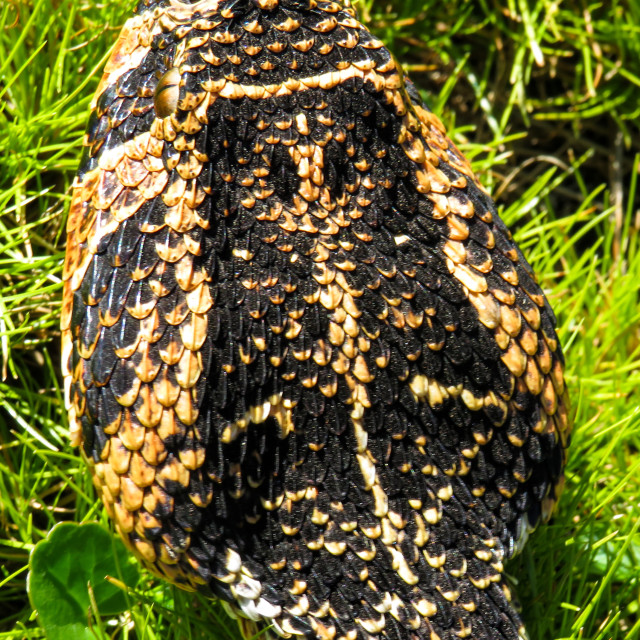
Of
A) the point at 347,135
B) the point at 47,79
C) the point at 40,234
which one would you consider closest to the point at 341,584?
the point at 347,135

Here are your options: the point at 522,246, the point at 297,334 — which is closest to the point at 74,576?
the point at 297,334

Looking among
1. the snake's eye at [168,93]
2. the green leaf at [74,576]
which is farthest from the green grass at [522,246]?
the snake's eye at [168,93]

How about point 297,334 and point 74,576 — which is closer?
point 297,334

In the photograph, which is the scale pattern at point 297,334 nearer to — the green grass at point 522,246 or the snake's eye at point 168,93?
the snake's eye at point 168,93

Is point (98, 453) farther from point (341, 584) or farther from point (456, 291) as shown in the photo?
point (456, 291)

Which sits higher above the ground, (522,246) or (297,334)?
(297,334)

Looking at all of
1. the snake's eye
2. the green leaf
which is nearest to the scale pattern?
the snake's eye

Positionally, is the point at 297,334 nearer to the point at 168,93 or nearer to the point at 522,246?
the point at 168,93
